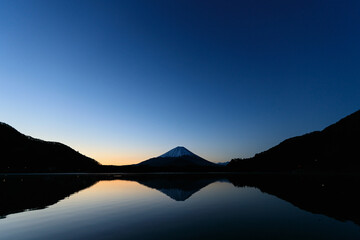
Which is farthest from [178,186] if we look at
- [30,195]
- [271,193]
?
[30,195]

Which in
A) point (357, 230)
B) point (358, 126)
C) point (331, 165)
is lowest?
point (357, 230)

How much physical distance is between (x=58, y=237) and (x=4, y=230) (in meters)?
5.49

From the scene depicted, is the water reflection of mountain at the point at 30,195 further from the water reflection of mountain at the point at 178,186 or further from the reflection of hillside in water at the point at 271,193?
the water reflection of mountain at the point at 178,186

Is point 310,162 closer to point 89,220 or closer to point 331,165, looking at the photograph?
point 331,165

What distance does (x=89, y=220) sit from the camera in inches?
765

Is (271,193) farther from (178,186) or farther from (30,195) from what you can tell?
(30,195)

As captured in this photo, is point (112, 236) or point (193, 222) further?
point (193, 222)

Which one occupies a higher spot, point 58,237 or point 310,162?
point 310,162

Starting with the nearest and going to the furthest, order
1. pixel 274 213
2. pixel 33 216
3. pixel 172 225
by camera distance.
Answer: pixel 172 225 → pixel 33 216 → pixel 274 213

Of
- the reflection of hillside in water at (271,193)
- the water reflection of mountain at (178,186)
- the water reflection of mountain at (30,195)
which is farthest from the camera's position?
the water reflection of mountain at (178,186)

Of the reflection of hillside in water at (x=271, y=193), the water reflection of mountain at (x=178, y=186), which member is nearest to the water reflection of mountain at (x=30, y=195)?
the reflection of hillside in water at (x=271, y=193)

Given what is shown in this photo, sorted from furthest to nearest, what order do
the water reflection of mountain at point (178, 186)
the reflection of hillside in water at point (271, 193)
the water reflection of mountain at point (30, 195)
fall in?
1. the water reflection of mountain at point (178, 186)
2. the water reflection of mountain at point (30, 195)
3. the reflection of hillside in water at point (271, 193)

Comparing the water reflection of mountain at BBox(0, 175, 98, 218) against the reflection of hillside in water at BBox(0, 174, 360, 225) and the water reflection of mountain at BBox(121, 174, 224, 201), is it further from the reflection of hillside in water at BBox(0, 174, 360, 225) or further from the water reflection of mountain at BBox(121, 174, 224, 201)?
the water reflection of mountain at BBox(121, 174, 224, 201)

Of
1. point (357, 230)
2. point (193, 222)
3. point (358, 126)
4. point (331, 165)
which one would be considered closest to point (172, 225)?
point (193, 222)
